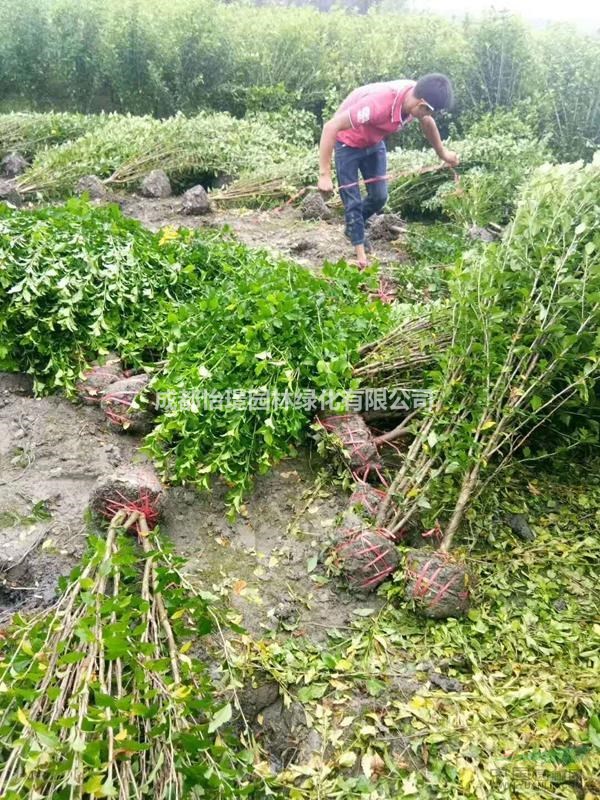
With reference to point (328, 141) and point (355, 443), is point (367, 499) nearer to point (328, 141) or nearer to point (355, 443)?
point (355, 443)

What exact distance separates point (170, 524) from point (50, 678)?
1.02 metres

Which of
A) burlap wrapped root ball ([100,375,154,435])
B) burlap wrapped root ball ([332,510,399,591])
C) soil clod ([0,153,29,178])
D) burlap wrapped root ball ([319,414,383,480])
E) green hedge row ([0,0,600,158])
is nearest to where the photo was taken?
burlap wrapped root ball ([332,510,399,591])

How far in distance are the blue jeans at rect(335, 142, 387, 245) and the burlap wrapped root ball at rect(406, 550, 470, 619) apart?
3.28m

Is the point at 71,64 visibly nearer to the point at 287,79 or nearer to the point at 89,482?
the point at 287,79

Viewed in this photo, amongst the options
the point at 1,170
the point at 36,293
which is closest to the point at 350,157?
the point at 36,293

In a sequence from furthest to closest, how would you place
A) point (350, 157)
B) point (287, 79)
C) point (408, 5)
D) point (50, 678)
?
point (408, 5) < point (287, 79) < point (350, 157) < point (50, 678)

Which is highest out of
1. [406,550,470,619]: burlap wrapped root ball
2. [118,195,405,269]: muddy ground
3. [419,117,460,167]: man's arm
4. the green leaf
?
[419,117,460,167]: man's arm

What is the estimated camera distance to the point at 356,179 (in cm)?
485

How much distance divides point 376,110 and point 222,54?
18.8 feet

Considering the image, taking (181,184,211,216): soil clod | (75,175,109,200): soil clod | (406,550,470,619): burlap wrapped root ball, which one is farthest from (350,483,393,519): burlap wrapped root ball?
(75,175,109,200): soil clod

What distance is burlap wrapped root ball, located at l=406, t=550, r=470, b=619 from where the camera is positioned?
7.46ft

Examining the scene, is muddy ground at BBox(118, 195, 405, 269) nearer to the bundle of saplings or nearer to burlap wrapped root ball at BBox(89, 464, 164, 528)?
the bundle of saplings

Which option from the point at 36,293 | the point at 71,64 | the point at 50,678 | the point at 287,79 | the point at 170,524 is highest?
the point at 71,64

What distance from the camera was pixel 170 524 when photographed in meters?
2.71
